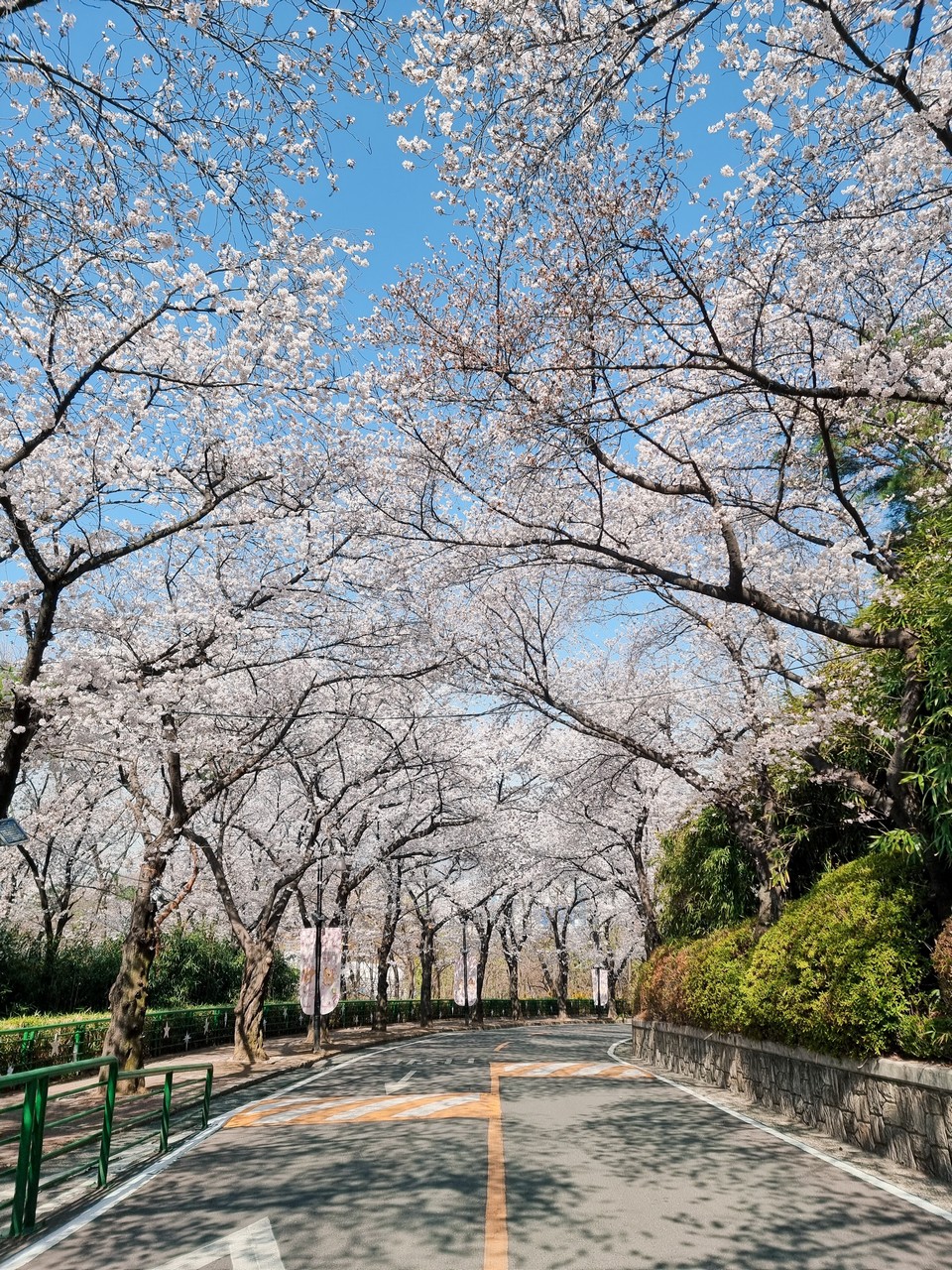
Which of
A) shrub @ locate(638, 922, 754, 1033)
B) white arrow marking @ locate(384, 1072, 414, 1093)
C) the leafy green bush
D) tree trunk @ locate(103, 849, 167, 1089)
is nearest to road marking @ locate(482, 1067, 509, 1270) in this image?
white arrow marking @ locate(384, 1072, 414, 1093)

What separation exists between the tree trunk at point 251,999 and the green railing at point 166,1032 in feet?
6.31

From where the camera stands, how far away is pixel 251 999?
18203 millimetres

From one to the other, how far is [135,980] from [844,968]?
10.6 m

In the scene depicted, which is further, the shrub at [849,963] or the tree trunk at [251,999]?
the tree trunk at [251,999]

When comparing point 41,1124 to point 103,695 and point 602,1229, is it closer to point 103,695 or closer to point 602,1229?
point 602,1229

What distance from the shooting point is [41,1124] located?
570cm

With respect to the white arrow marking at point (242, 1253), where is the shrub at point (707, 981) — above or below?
above

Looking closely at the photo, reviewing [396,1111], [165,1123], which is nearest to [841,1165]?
[396,1111]

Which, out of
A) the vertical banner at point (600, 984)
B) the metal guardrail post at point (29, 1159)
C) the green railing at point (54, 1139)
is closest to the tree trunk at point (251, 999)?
the green railing at point (54, 1139)

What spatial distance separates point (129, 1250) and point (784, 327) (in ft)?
35.4

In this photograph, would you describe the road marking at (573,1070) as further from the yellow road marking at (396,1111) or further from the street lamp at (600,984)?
the street lamp at (600,984)

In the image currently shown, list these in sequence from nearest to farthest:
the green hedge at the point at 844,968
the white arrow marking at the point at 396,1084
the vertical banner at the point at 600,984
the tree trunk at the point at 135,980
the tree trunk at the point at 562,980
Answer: the green hedge at the point at 844,968
the white arrow marking at the point at 396,1084
the tree trunk at the point at 135,980
the vertical banner at the point at 600,984
the tree trunk at the point at 562,980

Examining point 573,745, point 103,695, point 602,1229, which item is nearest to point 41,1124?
point 602,1229

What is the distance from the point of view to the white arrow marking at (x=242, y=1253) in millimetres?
4699
